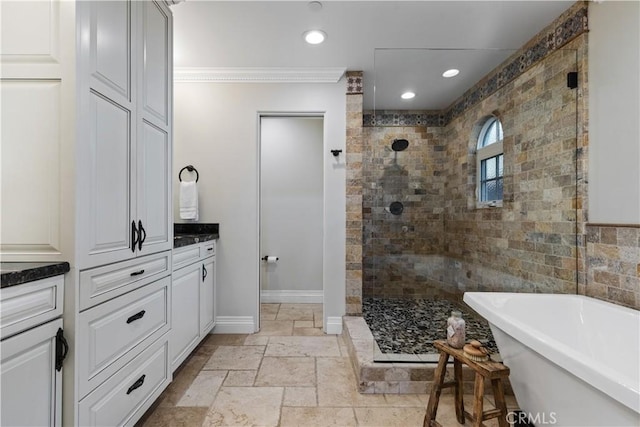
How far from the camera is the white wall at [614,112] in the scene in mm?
1646

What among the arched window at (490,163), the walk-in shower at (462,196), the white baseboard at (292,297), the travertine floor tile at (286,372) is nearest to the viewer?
the travertine floor tile at (286,372)

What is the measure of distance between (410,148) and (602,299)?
72.3 inches

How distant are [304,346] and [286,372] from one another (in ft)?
1.45

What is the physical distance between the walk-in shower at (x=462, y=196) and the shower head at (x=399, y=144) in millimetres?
27

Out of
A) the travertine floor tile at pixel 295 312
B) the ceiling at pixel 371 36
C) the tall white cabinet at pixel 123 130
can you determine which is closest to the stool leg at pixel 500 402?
the tall white cabinet at pixel 123 130

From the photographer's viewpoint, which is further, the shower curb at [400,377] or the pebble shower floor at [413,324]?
the pebble shower floor at [413,324]

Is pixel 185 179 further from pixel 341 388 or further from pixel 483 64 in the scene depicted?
pixel 483 64

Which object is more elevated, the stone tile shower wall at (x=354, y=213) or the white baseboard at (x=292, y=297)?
the stone tile shower wall at (x=354, y=213)

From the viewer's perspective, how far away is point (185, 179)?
2.87 m

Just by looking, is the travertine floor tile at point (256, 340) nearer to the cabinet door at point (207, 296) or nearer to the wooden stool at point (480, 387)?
the cabinet door at point (207, 296)

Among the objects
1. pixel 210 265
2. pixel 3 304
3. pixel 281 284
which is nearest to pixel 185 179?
pixel 210 265

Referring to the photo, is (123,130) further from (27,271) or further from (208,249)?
(208,249)

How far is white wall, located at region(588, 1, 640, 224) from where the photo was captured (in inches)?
64.8

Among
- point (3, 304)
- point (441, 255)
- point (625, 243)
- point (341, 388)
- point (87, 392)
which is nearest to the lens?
point (3, 304)
